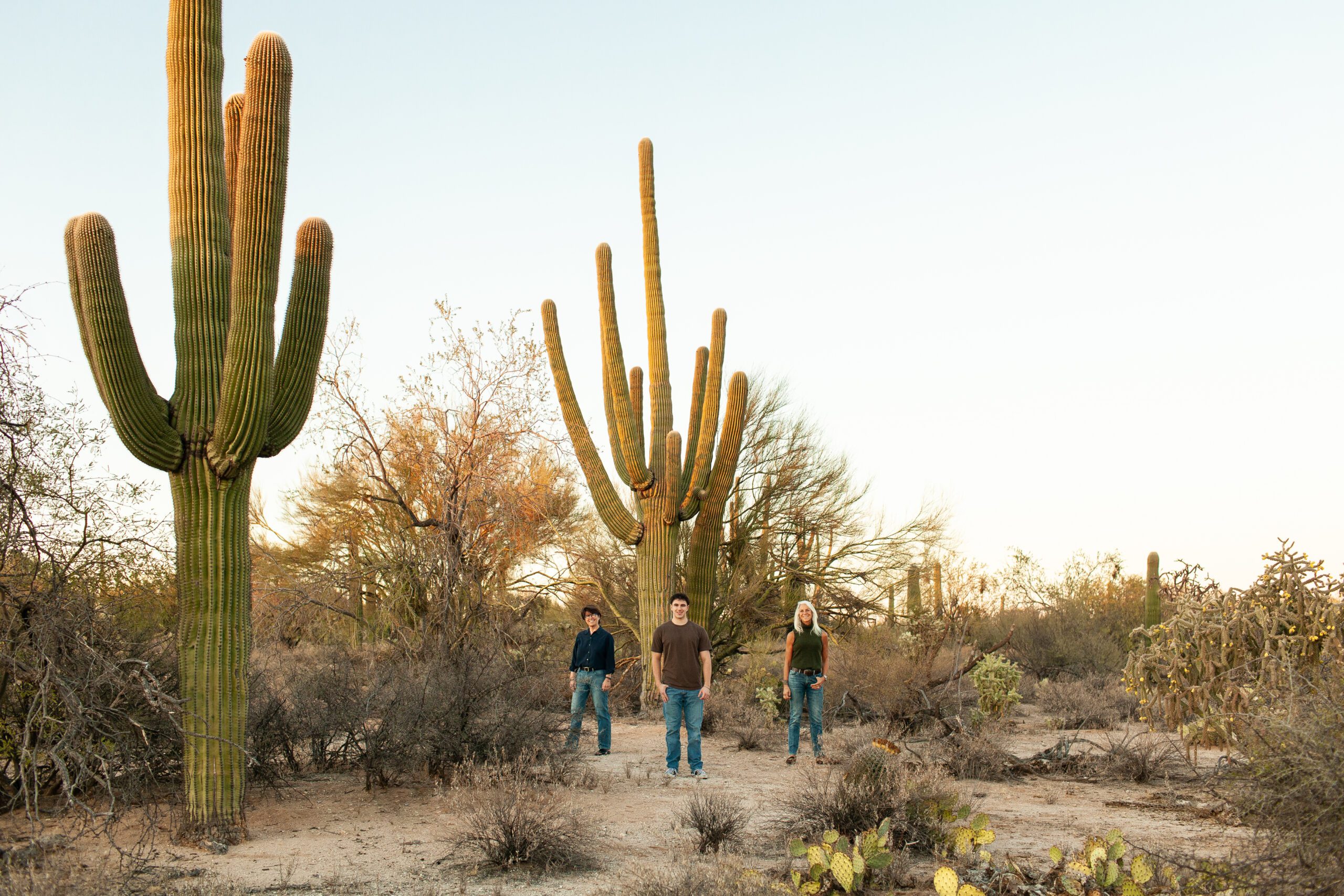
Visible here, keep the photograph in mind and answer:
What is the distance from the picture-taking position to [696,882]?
5.12m

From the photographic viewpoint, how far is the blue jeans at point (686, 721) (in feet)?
30.3

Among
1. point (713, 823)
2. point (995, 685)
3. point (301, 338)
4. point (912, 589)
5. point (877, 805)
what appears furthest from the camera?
point (912, 589)

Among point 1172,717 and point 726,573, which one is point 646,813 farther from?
point 726,573

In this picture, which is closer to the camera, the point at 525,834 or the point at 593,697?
the point at 525,834

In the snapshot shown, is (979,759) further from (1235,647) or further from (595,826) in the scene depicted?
(595,826)

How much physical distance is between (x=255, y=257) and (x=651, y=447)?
8.80 metres

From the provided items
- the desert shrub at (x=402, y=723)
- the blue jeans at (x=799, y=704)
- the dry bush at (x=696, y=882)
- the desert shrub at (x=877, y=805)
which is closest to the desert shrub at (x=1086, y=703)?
the blue jeans at (x=799, y=704)

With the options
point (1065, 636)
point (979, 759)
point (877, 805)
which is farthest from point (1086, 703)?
point (877, 805)

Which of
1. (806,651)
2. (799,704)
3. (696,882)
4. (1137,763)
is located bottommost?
(1137,763)

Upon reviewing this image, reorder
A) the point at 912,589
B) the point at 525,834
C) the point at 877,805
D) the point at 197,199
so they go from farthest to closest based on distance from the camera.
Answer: the point at 912,589 < the point at 197,199 < the point at 877,805 < the point at 525,834

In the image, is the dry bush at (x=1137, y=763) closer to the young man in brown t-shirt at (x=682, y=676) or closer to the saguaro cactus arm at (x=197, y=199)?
the young man in brown t-shirt at (x=682, y=676)

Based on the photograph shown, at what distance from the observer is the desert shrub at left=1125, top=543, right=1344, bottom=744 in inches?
268

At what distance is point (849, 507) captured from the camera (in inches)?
747

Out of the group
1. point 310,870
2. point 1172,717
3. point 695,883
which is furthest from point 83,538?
point 1172,717
